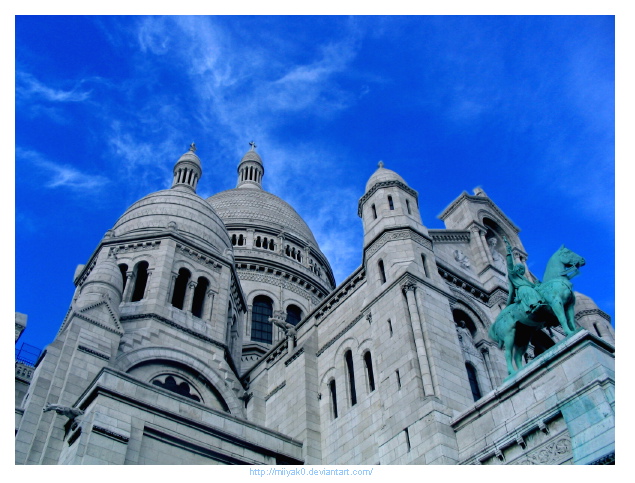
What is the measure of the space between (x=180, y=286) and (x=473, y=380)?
14.0m

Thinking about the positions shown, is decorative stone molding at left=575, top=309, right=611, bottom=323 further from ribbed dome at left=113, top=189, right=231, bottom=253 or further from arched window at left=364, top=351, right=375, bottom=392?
ribbed dome at left=113, top=189, right=231, bottom=253

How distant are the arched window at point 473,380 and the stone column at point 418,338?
2561mm

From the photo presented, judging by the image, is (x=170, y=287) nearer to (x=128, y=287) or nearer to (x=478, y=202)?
(x=128, y=287)

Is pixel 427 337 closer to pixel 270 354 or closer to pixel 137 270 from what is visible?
pixel 270 354

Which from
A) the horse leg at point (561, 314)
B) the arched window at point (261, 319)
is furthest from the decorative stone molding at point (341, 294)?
the arched window at point (261, 319)

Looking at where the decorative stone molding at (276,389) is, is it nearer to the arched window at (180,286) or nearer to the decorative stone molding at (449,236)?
the arched window at (180,286)

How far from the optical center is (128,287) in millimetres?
25969

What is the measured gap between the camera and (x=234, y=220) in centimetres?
4697

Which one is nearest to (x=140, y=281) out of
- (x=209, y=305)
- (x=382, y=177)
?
(x=209, y=305)

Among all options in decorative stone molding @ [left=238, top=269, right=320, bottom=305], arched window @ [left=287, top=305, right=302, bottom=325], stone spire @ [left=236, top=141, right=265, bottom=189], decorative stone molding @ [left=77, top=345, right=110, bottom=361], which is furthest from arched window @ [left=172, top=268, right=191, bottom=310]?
stone spire @ [left=236, top=141, right=265, bottom=189]

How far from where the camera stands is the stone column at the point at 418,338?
17422mm
